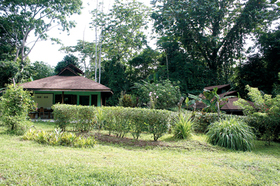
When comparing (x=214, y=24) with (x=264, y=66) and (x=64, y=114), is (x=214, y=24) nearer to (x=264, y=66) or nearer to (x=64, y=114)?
(x=264, y=66)

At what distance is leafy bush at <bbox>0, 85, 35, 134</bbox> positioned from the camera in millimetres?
8039

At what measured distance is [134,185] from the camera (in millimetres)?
3617

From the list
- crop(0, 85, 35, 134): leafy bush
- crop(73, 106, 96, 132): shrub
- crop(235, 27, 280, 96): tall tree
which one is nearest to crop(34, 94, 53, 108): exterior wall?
crop(0, 85, 35, 134): leafy bush

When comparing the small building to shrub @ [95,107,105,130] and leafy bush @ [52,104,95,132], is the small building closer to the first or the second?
leafy bush @ [52,104,95,132]

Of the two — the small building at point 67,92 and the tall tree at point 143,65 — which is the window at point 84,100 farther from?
the tall tree at point 143,65

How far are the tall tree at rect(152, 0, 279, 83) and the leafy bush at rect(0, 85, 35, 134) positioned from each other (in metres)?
14.7

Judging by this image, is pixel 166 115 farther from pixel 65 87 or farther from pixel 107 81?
pixel 107 81

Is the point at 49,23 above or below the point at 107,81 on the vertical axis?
above

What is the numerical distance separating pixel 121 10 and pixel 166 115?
2179 centimetres

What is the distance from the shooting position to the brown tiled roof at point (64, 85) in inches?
572

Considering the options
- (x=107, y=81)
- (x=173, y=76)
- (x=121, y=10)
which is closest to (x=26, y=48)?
(x=107, y=81)

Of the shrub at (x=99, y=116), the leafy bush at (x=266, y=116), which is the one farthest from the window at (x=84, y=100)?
the leafy bush at (x=266, y=116)

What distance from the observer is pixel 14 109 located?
8.10 meters

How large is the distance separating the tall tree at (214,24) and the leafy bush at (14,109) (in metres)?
14.7
